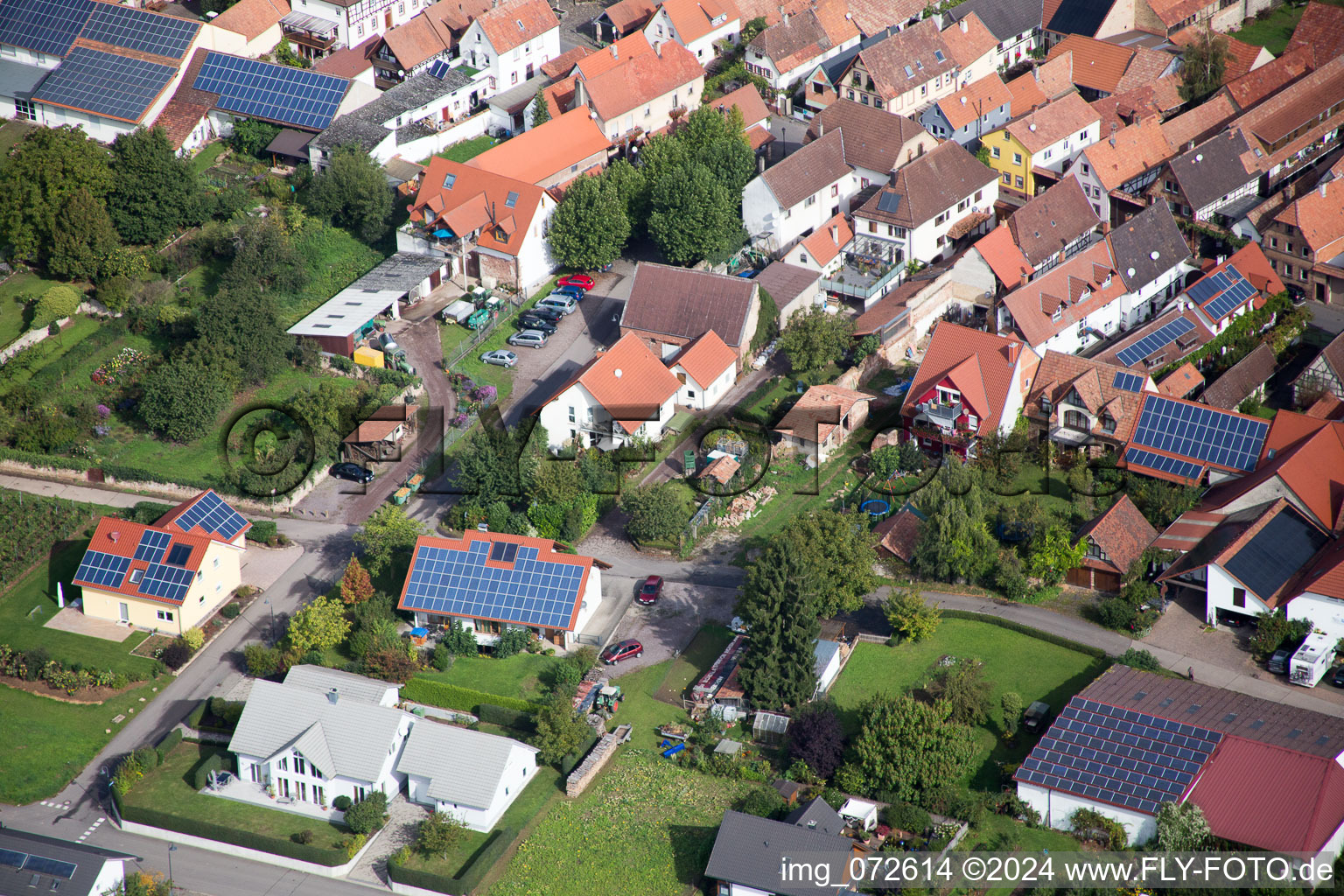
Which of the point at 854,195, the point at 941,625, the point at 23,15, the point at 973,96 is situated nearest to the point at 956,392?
the point at 941,625

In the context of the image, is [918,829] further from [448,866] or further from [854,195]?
[854,195]

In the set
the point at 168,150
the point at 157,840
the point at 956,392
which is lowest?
the point at 157,840

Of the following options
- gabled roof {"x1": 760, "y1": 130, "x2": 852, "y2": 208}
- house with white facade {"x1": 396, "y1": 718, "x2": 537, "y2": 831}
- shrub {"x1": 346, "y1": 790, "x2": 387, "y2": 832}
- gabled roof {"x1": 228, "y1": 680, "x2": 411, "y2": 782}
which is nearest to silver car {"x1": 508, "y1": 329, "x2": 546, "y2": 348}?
gabled roof {"x1": 760, "y1": 130, "x2": 852, "y2": 208}

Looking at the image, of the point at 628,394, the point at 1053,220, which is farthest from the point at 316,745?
the point at 1053,220

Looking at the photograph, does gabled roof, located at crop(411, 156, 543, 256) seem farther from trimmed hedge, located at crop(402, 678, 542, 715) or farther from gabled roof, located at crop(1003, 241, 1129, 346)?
trimmed hedge, located at crop(402, 678, 542, 715)

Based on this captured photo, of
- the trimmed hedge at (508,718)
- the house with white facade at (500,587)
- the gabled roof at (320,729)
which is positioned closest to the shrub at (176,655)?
the gabled roof at (320,729)

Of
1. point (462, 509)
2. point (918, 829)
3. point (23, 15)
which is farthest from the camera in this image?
point (23, 15)
